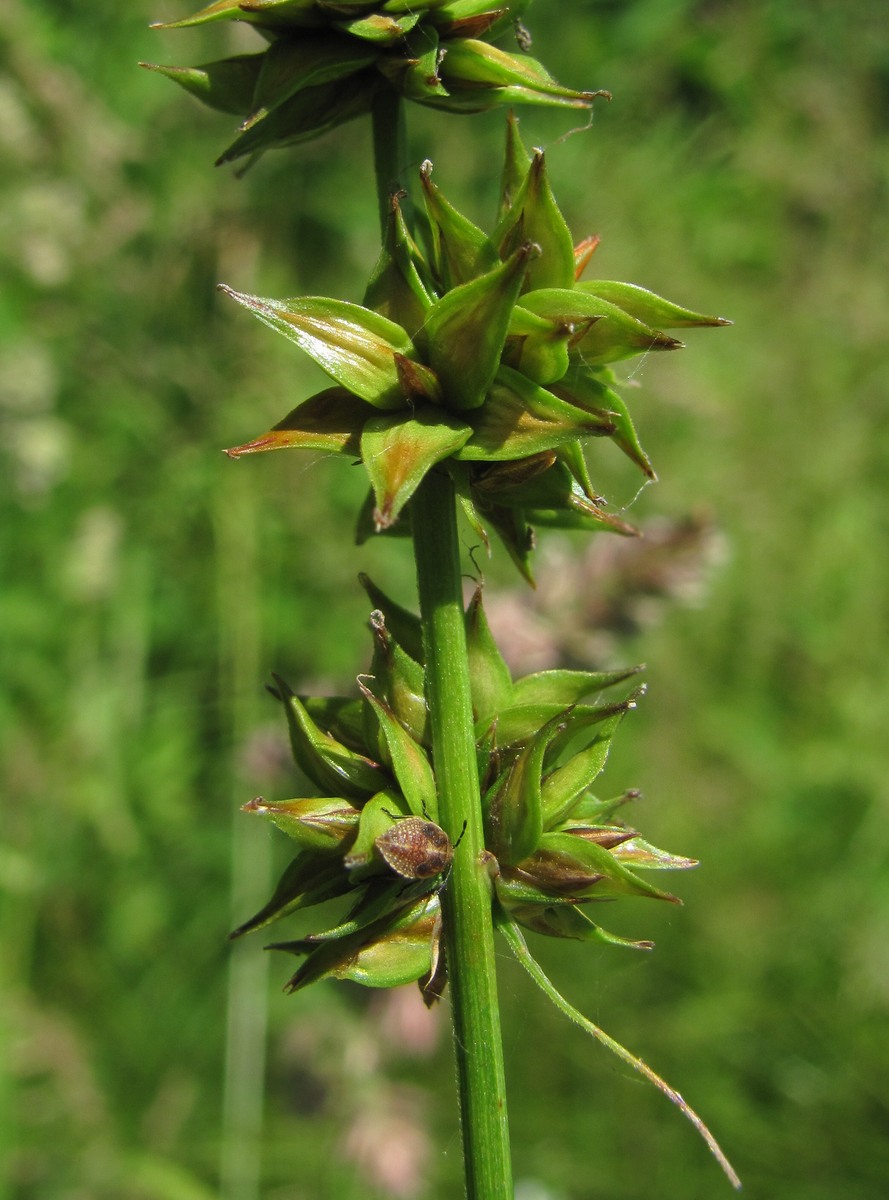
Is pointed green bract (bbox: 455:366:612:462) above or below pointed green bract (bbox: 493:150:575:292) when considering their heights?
below

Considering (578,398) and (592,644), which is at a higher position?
(578,398)

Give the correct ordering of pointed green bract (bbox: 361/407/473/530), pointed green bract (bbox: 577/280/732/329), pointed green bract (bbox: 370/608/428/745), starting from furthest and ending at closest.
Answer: pointed green bract (bbox: 370/608/428/745)
pointed green bract (bbox: 577/280/732/329)
pointed green bract (bbox: 361/407/473/530)

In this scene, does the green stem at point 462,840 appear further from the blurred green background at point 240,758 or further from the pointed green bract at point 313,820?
the blurred green background at point 240,758

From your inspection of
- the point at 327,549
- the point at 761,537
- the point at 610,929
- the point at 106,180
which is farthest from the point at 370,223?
the point at 610,929

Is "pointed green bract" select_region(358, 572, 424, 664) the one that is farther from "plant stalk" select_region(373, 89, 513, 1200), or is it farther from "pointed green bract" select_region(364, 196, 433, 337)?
"pointed green bract" select_region(364, 196, 433, 337)

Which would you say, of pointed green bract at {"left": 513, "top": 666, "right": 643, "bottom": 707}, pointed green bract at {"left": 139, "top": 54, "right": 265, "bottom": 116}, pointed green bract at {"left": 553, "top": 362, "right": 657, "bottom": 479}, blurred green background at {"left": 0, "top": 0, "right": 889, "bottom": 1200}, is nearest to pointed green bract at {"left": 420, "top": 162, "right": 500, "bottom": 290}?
pointed green bract at {"left": 553, "top": 362, "right": 657, "bottom": 479}

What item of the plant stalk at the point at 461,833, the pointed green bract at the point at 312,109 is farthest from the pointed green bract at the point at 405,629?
the pointed green bract at the point at 312,109

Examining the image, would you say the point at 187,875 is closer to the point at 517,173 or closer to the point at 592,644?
the point at 592,644
